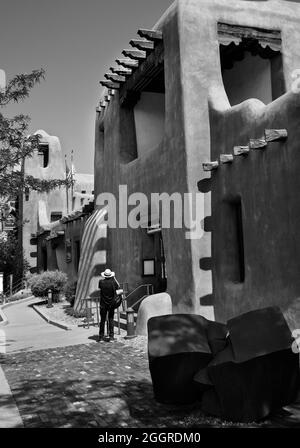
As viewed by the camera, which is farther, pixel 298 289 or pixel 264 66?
pixel 264 66

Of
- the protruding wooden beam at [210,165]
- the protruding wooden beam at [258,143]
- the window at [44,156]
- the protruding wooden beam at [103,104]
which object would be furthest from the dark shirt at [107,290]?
the window at [44,156]

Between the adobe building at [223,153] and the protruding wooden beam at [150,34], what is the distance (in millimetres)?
27

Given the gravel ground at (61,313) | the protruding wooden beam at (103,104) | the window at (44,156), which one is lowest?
the gravel ground at (61,313)

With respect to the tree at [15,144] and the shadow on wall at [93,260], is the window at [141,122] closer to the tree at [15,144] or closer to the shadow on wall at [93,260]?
the shadow on wall at [93,260]

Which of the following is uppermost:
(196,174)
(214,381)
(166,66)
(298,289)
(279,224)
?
(166,66)

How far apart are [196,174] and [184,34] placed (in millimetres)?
3533

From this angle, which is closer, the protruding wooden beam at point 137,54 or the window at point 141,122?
the protruding wooden beam at point 137,54

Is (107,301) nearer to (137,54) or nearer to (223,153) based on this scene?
(223,153)

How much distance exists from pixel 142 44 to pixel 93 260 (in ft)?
25.2

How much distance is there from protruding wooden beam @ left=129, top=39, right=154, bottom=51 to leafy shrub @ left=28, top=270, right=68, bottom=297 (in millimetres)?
11992

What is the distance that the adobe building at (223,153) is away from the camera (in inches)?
315
